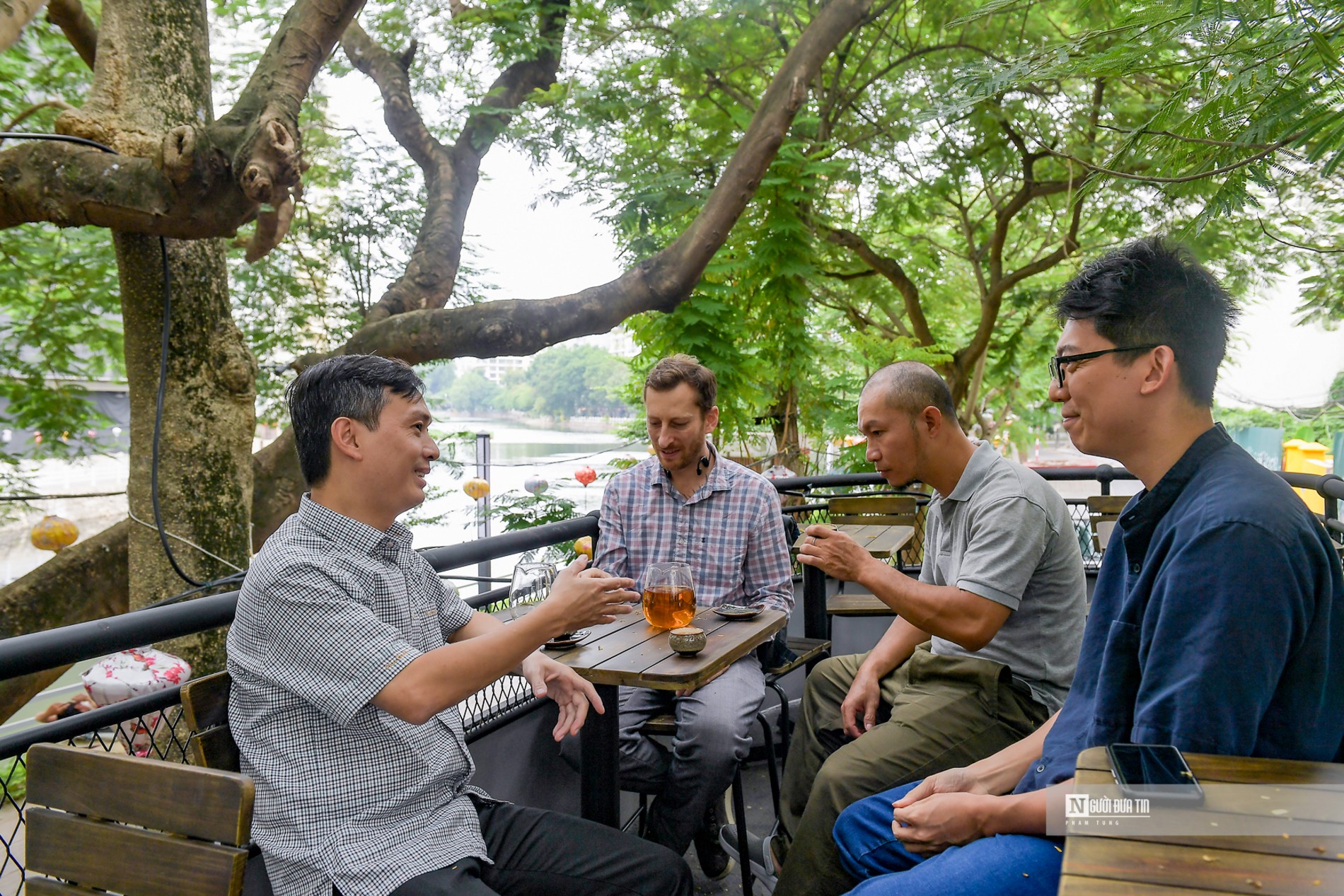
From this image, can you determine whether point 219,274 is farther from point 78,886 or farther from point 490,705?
point 78,886

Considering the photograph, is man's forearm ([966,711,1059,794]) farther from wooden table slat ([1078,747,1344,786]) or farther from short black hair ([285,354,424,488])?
short black hair ([285,354,424,488])

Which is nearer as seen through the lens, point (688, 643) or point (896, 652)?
point (688, 643)

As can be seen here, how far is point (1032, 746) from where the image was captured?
1.71 m

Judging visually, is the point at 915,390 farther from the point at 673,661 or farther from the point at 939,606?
the point at 673,661

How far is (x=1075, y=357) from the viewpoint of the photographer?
1509 millimetres

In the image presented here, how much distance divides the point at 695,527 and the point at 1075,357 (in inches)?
70.8

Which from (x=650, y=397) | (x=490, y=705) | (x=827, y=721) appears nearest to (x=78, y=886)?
(x=490, y=705)

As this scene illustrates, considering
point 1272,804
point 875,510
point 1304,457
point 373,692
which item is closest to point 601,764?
point 373,692

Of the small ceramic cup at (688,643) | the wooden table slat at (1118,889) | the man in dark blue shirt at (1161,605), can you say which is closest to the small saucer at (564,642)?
the small ceramic cup at (688,643)

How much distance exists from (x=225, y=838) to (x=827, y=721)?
181 centimetres

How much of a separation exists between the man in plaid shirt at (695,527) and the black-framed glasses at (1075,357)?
4.96ft

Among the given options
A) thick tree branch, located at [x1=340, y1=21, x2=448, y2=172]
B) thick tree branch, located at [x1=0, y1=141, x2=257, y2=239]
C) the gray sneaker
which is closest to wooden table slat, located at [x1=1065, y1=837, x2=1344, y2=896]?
the gray sneaker

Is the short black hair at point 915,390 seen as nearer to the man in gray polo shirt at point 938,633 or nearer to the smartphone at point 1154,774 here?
the man in gray polo shirt at point 938,633

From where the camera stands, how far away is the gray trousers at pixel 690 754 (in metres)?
2.57
